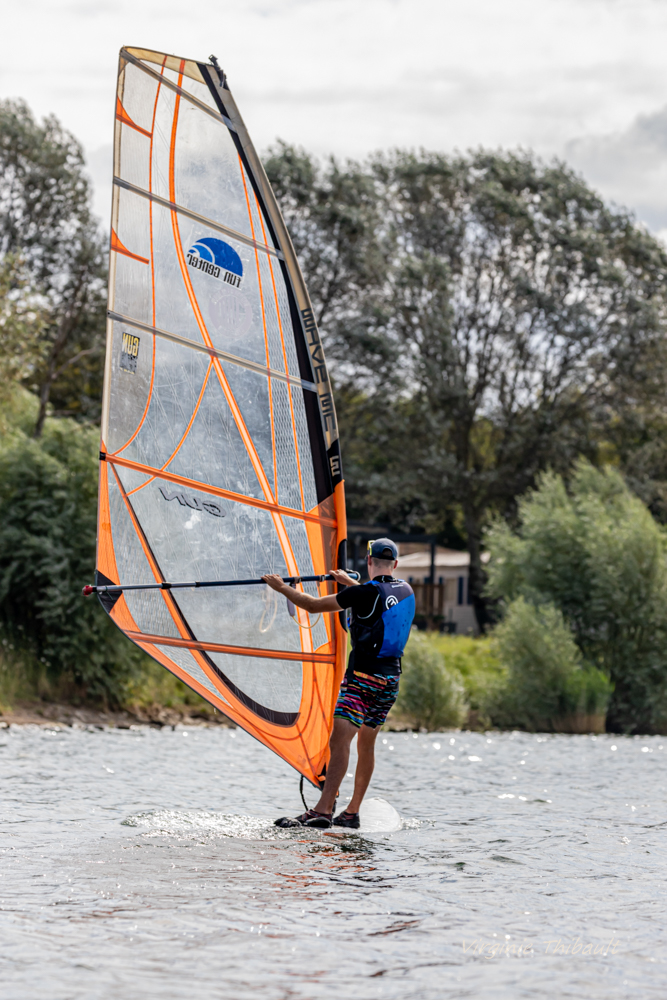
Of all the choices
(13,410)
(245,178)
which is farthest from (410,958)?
(13,410)

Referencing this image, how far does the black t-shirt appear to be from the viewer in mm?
6535

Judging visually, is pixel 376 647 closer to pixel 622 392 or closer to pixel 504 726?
pixel 504 726

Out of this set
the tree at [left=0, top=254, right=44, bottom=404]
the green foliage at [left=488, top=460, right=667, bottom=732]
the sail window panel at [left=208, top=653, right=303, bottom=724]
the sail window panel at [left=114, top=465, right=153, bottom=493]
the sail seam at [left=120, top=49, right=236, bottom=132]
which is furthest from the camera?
the green foliage at [left=488, top=460, right=667, bottom=732]

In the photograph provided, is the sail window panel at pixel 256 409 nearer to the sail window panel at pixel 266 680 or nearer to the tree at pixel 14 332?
the sail window panel at pixel 266 680

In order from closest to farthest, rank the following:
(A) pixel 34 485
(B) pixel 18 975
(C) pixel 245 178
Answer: (B) pixel 18 975 < (C) pixel 245 178 < (A) pixel 34 485

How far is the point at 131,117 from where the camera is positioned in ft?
22.7

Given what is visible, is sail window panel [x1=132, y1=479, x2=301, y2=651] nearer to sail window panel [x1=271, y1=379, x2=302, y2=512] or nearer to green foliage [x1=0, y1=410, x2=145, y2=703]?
sail window panel [x1=271, y1=379, x2=302, y2=512]

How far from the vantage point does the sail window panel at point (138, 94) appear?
22.5 feet

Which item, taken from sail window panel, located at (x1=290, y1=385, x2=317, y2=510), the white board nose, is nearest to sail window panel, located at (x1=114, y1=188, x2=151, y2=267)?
sail window panel, located at (x1=290, y1=385, x2=317, y2=510)

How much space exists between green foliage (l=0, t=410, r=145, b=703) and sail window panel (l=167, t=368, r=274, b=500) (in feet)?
29.3

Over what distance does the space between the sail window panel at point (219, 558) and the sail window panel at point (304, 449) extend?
0.37m

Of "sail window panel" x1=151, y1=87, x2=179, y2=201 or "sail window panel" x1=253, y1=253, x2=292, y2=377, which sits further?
"sail window panel" x1=253, y1=253, x2=292, y2=377

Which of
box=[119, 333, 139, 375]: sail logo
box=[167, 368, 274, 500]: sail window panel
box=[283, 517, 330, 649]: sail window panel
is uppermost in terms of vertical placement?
box=[119, 333, 139, 375]: sail logo

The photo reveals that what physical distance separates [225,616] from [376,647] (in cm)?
102
